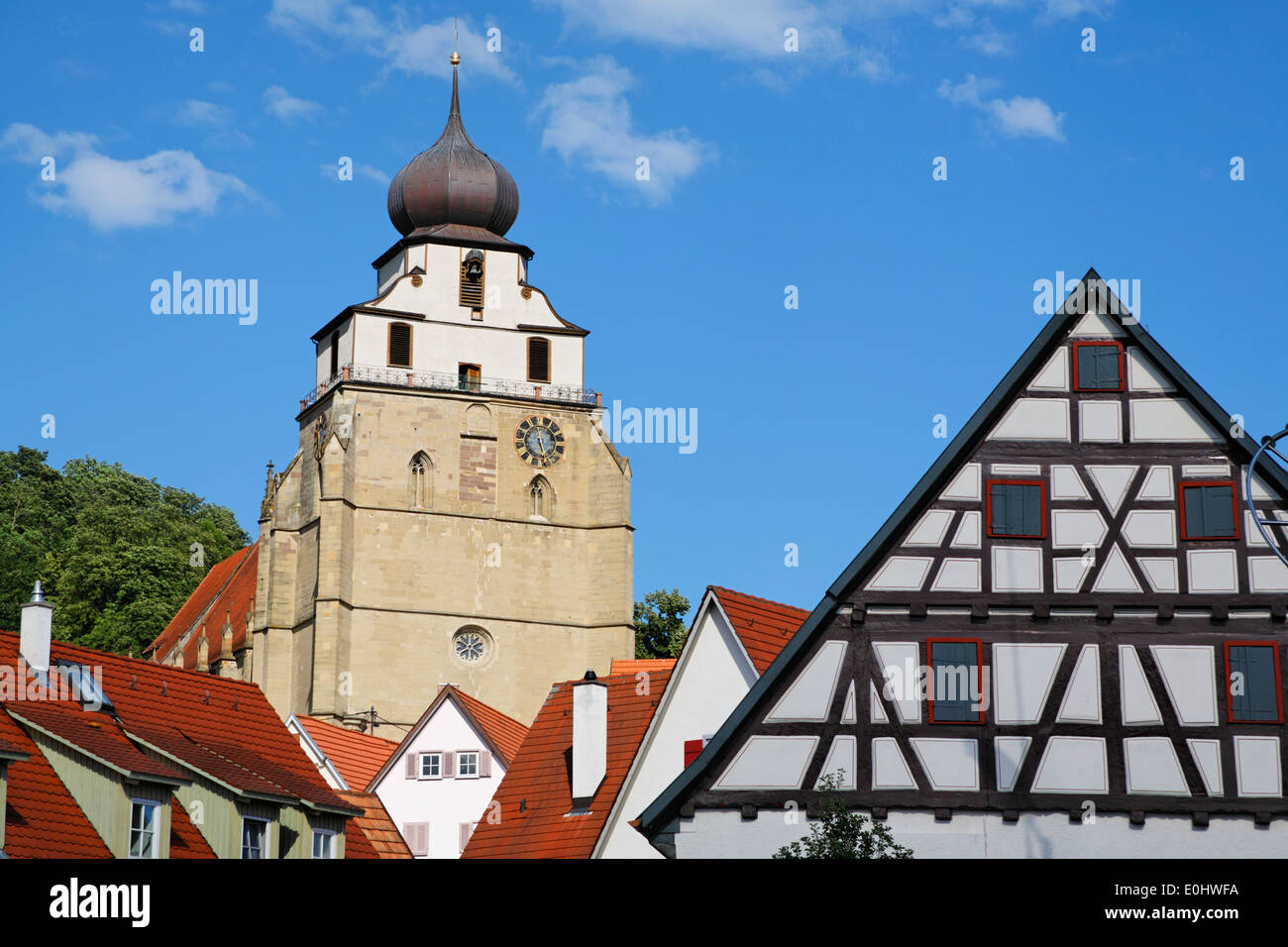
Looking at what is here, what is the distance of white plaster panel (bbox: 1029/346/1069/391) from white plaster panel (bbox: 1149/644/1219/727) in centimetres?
354

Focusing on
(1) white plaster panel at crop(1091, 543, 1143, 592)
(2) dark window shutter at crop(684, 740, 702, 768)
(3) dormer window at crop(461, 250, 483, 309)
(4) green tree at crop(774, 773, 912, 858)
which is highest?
(3) dormer window at crop(461, 250, 483, 309)

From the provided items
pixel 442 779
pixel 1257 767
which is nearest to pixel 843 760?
pixel 1257 767

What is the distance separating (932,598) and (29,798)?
11.2 meters

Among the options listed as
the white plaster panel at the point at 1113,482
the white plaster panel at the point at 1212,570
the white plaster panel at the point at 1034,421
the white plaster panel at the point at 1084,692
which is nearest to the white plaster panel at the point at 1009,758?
the white plaster panel at the point at 1084,692

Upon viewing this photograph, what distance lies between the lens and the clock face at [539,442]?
95438 millimetres

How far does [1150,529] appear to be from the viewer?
1059 inches

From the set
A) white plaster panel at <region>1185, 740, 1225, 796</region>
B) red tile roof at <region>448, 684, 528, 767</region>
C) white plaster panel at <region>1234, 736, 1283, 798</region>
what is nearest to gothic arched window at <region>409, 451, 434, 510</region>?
red tile roof at <region>448, 684, 528, 767</region>

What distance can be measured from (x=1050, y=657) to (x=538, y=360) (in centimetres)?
7318

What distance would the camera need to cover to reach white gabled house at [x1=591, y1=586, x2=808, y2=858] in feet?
108

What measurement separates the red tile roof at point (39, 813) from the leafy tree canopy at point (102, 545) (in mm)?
69954

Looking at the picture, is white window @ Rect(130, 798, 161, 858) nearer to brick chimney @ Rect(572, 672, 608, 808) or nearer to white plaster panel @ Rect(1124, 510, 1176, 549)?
brick chimney @ Rect(572, 672, 608, 808)

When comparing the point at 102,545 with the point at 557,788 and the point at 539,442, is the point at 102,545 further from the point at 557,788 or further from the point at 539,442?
the point at 557,788

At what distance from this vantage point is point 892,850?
24531 millimetres

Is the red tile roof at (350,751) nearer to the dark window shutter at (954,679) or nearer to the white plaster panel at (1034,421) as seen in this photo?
the dark window shutter at (954,679)
